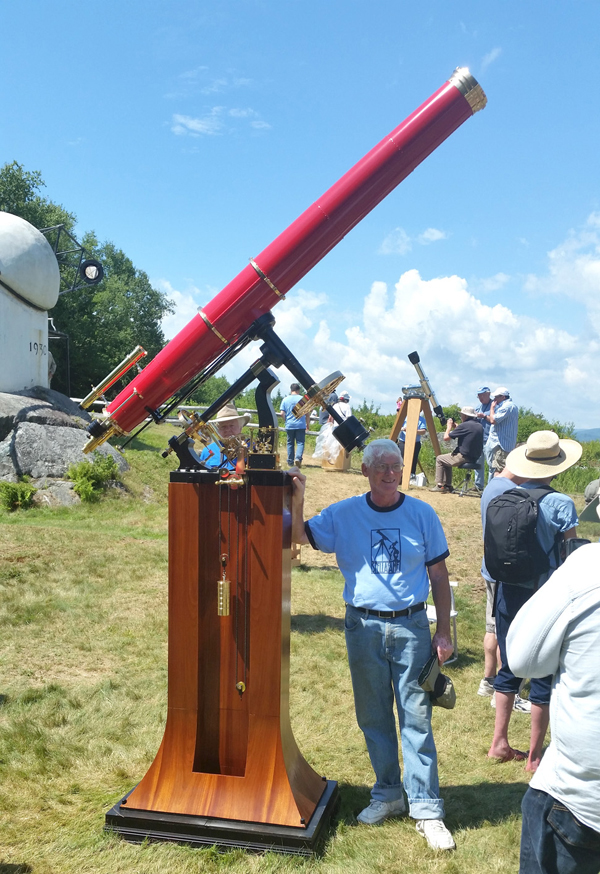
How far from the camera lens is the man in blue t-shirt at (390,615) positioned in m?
3.65

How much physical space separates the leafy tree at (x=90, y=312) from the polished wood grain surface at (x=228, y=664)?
26334 millimetres

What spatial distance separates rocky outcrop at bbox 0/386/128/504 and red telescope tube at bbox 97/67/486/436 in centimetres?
837

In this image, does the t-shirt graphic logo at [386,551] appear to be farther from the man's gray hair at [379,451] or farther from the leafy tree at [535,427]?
the leafy tree at [535,427]

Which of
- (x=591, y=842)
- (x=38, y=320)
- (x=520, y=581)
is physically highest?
(x=38, y=320)

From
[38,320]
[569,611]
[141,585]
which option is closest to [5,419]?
[38,320]

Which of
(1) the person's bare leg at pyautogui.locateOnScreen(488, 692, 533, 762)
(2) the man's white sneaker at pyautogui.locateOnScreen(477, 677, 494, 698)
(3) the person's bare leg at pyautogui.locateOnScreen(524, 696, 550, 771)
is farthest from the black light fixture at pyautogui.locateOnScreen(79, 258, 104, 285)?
(3) the person's bare leg at pyautogui.locateOnScreen(524, 696, 550, 771)

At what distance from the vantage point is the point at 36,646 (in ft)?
21.3

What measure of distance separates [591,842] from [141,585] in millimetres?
6959

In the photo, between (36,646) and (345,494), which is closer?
(36,646)

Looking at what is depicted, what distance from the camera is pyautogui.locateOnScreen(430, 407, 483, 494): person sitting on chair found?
1302 cm

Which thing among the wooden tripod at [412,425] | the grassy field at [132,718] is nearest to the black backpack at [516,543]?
the grassy field at [132,718]

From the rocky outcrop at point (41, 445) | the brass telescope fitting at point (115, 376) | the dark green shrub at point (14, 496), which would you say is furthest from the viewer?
the rocky outcrop at point (41, 445)

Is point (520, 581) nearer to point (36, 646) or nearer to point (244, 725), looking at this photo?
point (244, 725)

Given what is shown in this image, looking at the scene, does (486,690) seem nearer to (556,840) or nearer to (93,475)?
(556,840)
